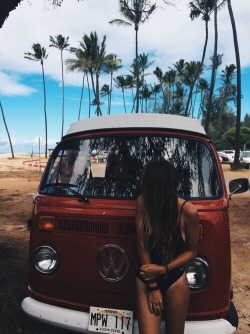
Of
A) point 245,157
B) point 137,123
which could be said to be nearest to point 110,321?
point 137,123

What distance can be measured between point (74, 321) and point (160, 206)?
124cm

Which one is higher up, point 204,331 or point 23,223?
point 204,331

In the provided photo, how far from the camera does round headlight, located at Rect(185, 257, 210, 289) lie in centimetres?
277

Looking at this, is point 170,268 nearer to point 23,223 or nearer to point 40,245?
point 40,245

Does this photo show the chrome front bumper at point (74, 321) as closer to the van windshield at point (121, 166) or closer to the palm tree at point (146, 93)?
the van windshield at point (121, 166)

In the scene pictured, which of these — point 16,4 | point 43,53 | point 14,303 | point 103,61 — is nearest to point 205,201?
point 14,303

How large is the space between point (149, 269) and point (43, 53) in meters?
63.8

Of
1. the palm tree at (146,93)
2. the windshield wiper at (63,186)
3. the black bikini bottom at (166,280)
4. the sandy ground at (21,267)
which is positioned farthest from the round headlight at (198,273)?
the palm tree at (146,93)

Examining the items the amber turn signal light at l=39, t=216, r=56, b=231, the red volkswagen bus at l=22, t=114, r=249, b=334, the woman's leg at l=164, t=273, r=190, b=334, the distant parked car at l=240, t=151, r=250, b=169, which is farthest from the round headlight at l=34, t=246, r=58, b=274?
the distant parked car at l=240, t=151, r=250, b=169

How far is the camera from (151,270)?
2.32 meters

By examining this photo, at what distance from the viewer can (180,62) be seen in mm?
66750

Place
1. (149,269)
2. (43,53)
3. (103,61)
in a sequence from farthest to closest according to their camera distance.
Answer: (43,53)
(103,61)
(149,269)

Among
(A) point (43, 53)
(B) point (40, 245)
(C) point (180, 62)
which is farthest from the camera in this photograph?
(C) point (180, 62)

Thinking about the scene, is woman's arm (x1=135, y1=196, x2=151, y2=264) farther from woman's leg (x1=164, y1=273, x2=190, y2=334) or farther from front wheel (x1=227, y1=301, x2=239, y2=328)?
front wheel (x1=227, y1=301, x2=239, y2=328)
